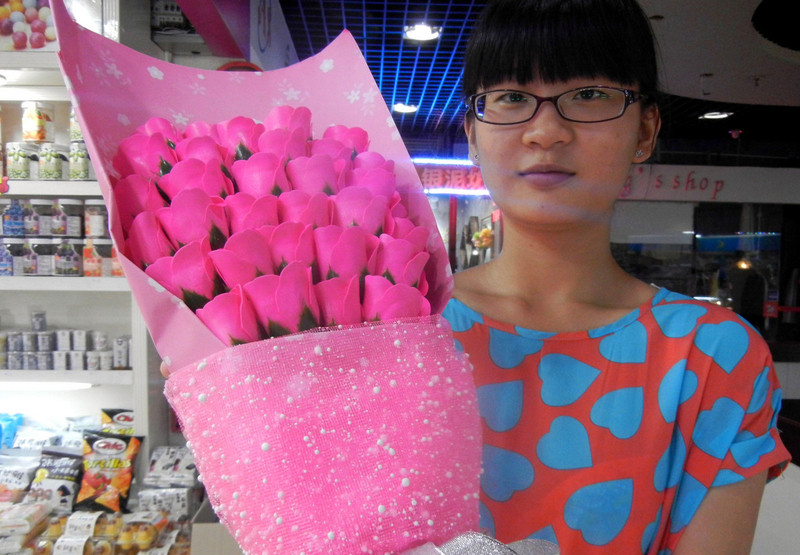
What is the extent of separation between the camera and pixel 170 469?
2010 mm

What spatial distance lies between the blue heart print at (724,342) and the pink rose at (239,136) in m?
0.55

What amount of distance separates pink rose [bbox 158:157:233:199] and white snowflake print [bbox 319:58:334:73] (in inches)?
7.7

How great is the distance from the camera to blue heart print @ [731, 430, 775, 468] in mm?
623

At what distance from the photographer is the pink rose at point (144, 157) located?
481mm

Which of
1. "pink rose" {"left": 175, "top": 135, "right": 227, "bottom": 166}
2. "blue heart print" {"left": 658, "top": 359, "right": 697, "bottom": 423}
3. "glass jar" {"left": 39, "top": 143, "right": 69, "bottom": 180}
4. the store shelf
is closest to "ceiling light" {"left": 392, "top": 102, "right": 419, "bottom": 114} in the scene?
"pink rose" {"left": 175, "top": 135, "right": 227, "bottom": 166}

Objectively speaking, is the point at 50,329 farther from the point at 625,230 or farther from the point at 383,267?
the point at 625,230

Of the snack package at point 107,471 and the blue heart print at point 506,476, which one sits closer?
the blue heart print at point 506,476

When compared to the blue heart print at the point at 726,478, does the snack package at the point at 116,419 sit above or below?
below

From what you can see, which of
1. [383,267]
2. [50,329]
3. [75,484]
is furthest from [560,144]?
[50,329]

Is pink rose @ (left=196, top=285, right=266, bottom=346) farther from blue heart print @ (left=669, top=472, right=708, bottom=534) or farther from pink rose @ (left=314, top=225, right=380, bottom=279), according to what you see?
blue heart print @ (left=669, top=472, right=708, bottom=534)

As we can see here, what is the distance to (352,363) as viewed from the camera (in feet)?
1.35

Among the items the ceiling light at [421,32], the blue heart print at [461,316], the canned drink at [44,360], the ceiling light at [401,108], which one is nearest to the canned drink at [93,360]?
the canned drink at [44,360]

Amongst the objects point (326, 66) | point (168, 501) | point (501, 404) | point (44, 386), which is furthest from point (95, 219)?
point (501, 404)

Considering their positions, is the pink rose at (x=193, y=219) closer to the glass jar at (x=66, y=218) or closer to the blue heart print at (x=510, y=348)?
the blue heart print at (x=510, y=348)
